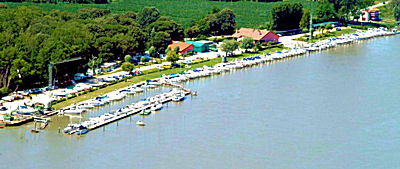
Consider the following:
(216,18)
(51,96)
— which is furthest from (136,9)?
(51,96)

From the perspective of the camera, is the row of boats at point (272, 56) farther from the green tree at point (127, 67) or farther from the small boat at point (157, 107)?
the small boat at point (157, 107)

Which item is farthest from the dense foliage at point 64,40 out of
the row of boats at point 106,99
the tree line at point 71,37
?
the row of boats at point 106,99

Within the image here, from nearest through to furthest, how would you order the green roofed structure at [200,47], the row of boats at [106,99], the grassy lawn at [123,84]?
the row of boats at [106,99] < the grassy lawn at [123,84] < the green roofed structure at [200,47]

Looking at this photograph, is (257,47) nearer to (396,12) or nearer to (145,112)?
(145,112)

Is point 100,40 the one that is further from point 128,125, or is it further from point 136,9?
point 136,9

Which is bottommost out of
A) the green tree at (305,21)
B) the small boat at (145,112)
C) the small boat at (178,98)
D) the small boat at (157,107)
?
the small boat at (145,112)

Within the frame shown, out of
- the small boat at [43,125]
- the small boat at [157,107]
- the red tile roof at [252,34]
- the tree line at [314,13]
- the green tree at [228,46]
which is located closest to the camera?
the small boat at [43,125]

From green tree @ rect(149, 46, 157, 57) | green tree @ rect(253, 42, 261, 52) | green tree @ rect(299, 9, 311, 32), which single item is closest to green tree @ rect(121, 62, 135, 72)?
green tree @ rect(149, 46, 157, 57)

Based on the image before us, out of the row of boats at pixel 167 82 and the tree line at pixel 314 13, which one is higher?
the tree line at pixel 314 13
